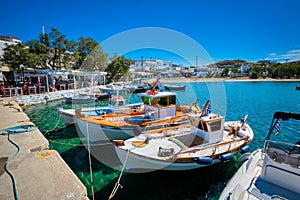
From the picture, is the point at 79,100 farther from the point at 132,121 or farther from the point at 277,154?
the point at 277,154

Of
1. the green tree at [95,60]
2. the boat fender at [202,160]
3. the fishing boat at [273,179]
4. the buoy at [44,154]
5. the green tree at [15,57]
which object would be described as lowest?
the boat fender at [202,160]

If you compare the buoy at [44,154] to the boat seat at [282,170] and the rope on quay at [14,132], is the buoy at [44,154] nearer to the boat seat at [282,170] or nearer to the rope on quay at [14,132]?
the rope on quay at [14,132]

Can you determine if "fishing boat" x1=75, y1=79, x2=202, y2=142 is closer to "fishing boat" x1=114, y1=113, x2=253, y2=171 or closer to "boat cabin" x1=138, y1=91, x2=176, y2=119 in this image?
"boat cabin" x1=138, y1=91, x2=176, y2=119

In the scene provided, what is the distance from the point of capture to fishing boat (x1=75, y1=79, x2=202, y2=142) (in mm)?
8742

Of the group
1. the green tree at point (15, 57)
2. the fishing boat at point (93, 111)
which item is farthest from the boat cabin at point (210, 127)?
the green tree at point (15, 57)

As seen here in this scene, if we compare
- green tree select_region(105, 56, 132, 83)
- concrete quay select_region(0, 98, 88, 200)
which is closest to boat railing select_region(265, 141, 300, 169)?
concrete quay select_region(0, 98, 88, 200)

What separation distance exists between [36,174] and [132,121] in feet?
17.9

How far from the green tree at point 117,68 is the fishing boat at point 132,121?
33.6 m

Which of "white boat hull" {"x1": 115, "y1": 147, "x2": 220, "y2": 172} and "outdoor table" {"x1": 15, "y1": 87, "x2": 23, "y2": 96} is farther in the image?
"outdoor table" {"x1": 15, "y1": 87, "x2": 23, "y2": 96}

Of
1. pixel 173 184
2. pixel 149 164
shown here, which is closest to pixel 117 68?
pixel 149 164

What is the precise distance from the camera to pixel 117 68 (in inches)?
1684

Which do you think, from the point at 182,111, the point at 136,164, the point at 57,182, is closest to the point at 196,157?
the point at 136,164

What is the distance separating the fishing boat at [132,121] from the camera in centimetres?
874

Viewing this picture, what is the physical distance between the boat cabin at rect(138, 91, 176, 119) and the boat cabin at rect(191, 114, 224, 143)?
267 cm
